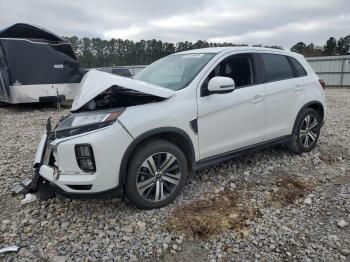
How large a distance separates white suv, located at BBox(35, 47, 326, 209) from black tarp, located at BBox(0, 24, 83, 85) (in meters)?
7.37

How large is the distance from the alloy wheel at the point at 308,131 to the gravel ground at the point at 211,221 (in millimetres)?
572

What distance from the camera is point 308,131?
5.46 metres

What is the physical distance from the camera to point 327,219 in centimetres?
349

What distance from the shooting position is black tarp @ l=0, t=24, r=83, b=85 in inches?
412

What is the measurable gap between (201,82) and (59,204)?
7.20ft

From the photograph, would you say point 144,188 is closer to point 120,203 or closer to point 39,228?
point 120,203

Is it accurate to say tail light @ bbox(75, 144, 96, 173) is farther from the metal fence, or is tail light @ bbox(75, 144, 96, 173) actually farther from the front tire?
the metal fence

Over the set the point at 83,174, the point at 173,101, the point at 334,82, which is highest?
the point at 173,101

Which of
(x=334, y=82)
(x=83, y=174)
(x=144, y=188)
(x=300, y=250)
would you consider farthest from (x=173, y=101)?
(x=334, y=82)

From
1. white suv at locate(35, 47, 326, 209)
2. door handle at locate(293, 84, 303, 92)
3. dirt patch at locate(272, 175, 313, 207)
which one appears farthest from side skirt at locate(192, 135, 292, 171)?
door handle at locate(293, 84, 303, 92)

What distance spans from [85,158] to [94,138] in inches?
8.8

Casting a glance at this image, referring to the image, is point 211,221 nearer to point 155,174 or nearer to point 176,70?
point 155,174

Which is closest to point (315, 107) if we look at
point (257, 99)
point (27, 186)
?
point (257, 99)

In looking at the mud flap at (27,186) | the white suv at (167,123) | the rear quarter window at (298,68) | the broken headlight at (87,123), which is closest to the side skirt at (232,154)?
the white suv at (167,123)
